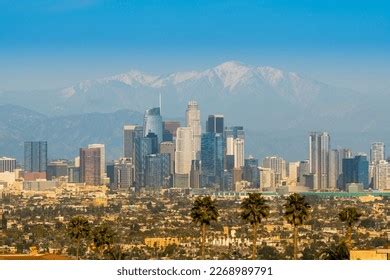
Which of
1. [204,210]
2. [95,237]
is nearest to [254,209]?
[204,210]

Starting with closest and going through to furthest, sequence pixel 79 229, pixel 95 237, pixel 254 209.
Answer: pixel 254 209 → pixel 95 237 → pixel 79 229

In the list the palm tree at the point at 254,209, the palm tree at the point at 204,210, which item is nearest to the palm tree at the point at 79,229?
the palm tree at the point at 204,210

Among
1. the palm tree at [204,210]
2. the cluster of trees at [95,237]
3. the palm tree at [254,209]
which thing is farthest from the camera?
the cluster of trees at [95,237]

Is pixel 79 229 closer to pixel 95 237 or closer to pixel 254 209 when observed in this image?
pixel 95 237

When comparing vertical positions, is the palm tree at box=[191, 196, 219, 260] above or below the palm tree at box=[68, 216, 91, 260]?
above

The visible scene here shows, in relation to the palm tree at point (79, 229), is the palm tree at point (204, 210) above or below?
above

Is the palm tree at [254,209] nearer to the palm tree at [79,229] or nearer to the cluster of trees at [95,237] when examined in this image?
the cluster of trees at [95,237]

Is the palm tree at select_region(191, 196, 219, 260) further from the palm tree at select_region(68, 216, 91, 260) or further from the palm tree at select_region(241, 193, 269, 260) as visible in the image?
the palm tree at select_region(68, 216, 91, 260)

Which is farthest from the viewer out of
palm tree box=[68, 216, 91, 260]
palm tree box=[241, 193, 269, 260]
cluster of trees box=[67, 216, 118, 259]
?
palm tree box=[68, 216, 91, 260]

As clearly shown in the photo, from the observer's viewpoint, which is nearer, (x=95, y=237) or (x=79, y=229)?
(x=95, y=237)

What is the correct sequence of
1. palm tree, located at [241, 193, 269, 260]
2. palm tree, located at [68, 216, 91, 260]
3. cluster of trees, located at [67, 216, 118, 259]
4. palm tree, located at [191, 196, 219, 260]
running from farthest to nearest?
1. palm tree, located at [68, 216, 91, 260]
2. cluster of trees, located at [67, 216, 118, 259]
3. palm tree, located at [191, 196, 219, 260]
4. palm tree, located at [241, 193, 269, 260]

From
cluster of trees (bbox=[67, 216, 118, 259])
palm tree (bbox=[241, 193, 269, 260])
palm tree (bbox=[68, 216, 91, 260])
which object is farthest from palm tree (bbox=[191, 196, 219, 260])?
palm tree (bbox=[68, 216, 91, 260])

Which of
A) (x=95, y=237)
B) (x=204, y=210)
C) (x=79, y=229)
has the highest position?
(x=204, y=210)
